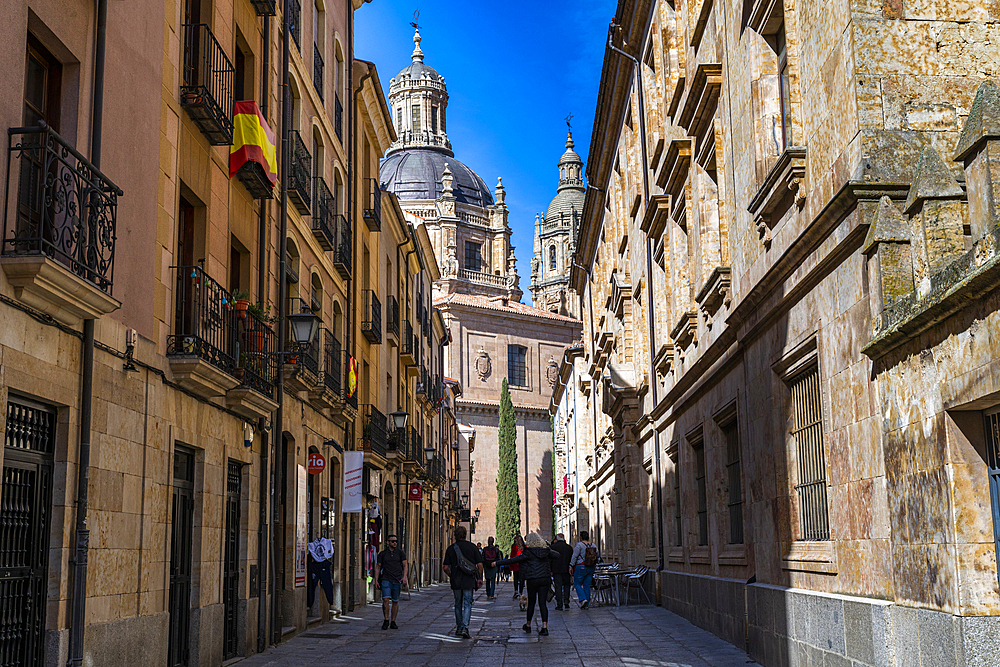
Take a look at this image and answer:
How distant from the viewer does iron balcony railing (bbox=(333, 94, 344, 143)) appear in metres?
20.6

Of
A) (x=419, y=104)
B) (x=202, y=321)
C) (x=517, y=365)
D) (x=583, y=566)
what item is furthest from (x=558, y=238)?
(x=202, y=321)

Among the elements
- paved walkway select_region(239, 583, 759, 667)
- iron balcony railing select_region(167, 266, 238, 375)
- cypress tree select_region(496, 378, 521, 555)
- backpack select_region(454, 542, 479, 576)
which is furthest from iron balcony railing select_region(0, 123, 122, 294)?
cypress tree select_region(496, 378, 521, 555)

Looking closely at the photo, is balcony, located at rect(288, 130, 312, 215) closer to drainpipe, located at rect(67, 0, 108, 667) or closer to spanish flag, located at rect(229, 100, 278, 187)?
spanish flag, located at rect(229, 100, 278, 187)

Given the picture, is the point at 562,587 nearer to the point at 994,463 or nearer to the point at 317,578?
the point at 317,578

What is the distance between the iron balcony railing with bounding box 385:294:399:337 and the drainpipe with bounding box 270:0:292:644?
12498mm

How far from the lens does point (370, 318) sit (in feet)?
80.7

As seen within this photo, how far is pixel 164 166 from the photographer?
401 inches

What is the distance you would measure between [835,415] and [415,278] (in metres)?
30.6

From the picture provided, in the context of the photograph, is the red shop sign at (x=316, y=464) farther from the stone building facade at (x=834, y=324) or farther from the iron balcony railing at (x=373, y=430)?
the iron balcony railing at (x=373, y=430)

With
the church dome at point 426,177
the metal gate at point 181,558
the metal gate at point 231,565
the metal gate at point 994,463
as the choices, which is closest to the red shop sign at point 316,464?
the metal gate at point 231,565

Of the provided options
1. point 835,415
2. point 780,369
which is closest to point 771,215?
point 780,369

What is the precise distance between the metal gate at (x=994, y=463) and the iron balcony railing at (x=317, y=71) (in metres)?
14.5

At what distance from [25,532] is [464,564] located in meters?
8.50

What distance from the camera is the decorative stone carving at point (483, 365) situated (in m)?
72.8
